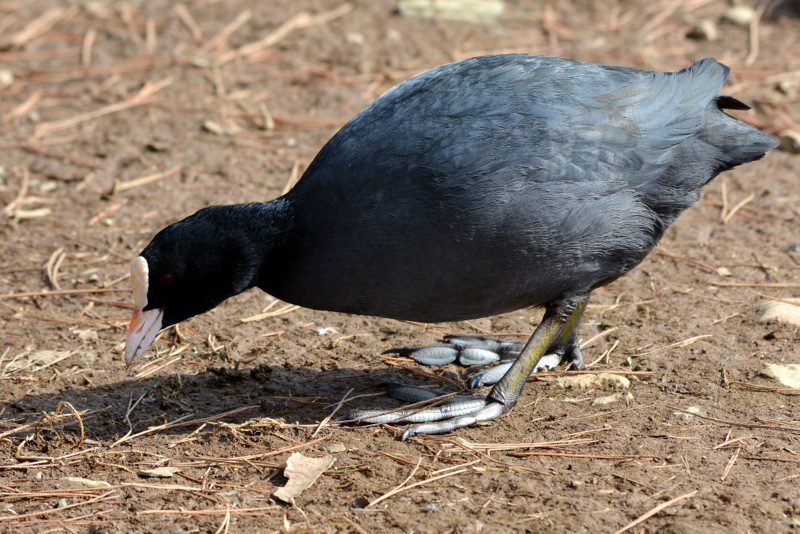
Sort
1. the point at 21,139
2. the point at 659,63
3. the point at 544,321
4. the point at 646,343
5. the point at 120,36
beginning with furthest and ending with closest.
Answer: the point at 120,36 < the point at 659,63 < the point at 21,139 < the point at 646,343 < the point at 544,321

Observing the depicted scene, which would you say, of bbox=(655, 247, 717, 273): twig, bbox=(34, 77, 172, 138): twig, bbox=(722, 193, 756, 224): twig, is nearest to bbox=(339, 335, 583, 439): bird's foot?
bbox=(655, 247, 717, 273): twig

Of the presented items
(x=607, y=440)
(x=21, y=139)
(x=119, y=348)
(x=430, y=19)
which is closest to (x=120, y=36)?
(x=21, y=139)

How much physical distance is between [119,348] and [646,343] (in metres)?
2.63

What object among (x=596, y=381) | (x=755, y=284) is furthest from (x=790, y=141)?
(x=596, y=381)

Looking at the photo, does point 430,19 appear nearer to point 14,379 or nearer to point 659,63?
point 659,63

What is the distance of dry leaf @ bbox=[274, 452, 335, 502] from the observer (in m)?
3.15

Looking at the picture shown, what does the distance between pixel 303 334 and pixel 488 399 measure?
1.18m

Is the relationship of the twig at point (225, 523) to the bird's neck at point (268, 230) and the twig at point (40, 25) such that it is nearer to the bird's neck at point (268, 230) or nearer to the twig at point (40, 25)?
the bird's neck at point (268, 230)

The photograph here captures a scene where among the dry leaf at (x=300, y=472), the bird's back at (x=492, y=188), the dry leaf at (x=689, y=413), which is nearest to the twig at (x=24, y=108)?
the bird's back at (x=492, y=188)

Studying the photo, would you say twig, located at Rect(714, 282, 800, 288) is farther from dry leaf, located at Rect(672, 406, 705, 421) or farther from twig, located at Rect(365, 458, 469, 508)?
twig, located at Rect(365, 458, 469, 508)

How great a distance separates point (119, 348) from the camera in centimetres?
435

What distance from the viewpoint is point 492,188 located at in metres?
3.36

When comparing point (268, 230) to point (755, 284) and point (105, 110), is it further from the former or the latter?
point (105, 110)

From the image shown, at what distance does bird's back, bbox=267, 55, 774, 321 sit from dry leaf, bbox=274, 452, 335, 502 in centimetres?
64
